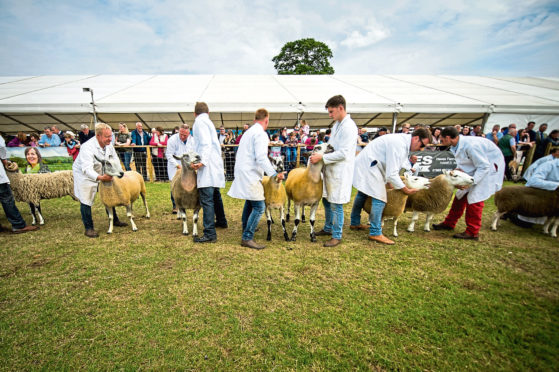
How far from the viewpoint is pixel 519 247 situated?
14.5 ft

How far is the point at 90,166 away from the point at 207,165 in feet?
7.54

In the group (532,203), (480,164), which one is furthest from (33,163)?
(532,203)

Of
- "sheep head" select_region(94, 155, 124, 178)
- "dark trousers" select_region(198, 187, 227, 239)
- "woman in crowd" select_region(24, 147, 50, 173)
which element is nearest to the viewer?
"dark trousers" select_region(198, 187, 227, 239)

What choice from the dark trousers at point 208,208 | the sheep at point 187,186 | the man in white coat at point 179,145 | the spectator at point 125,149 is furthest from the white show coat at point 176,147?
the spectator at point 125,149

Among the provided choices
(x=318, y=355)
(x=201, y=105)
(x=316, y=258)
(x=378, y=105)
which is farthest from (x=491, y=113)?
(x=318, y=355)

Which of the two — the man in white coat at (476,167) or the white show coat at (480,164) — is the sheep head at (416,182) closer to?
the man in white coat at (476,167)

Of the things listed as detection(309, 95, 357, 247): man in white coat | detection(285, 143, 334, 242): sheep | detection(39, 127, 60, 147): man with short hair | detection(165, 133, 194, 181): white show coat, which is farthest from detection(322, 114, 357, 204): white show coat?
detection(39, 127, 60, 147): man with short hair

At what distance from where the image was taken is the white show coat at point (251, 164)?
4047 millimetres

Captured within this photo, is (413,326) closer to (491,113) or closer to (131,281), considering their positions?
(131,281)

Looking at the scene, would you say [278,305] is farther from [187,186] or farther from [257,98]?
[257,98]

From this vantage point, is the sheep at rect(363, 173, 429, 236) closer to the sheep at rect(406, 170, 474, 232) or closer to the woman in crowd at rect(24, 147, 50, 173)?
the sheep at rect(406, 170, 474, 232)

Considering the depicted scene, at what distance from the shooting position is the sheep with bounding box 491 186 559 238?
487 centimetres

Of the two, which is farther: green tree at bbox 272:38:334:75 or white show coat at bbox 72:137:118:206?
green tree at bbox 272:38:334:75

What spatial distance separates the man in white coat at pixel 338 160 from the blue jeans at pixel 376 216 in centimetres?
64
